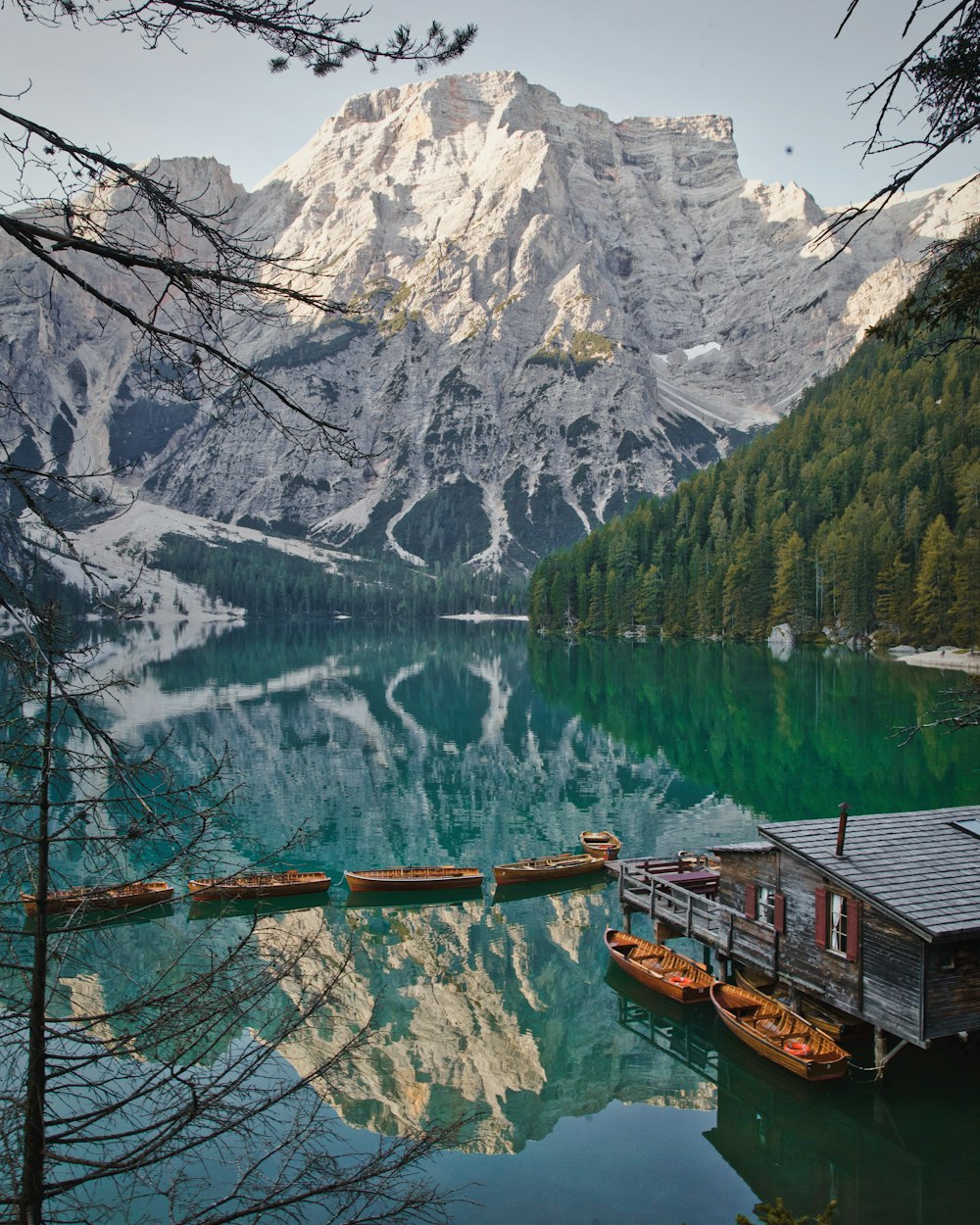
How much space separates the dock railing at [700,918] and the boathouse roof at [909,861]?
2.62m

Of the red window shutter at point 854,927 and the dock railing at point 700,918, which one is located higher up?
the red window shutter at point 854,927

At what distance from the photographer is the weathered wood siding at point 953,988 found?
1664 cm

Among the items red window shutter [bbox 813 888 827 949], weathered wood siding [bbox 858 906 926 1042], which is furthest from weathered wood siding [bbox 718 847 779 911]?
weathered wood siding [bbox 858 906 926 1042]

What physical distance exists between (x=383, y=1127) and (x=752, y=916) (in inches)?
373

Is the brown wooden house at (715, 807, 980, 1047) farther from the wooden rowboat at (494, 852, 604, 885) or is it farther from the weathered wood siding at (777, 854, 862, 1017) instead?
the wooden rowboat at (494, 852, 604, 885)

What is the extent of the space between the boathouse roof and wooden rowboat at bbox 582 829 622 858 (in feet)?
45.1

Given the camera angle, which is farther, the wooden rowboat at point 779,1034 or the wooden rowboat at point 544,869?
the wooden rowboat at point 544,869

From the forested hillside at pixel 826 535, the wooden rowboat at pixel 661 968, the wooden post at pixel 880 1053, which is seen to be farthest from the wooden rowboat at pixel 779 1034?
the forested hillside at pixel 826 535

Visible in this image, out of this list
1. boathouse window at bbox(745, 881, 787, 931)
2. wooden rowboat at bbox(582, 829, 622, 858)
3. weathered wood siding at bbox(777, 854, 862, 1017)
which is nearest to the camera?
weathered wood siding at bbox(777, 854, 862, 1017)

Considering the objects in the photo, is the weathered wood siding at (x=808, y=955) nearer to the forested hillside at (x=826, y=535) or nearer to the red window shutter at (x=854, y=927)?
the red window shutter at (x=854, y=927)

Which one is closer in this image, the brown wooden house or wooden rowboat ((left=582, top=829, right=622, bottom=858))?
the brown wooden house

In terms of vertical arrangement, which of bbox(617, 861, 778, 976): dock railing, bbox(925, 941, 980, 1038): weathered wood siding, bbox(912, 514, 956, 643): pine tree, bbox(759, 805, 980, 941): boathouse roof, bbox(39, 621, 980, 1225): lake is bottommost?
bbox(39, 621, 980, 1225): lake

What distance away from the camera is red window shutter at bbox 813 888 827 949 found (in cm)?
1869

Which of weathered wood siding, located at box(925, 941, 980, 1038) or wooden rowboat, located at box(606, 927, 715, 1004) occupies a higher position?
weathered wood siding, located at box(925, 941, 980, 1038)
